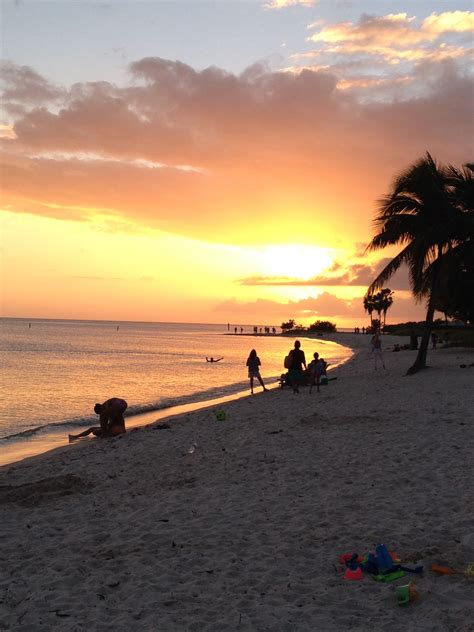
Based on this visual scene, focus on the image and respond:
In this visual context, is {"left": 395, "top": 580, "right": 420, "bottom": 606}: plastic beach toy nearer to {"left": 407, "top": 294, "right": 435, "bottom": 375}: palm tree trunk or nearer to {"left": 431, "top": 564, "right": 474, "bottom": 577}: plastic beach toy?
{"left": 431, "top": 564, "right": 474, "bottom": 577}: plastic beach toy

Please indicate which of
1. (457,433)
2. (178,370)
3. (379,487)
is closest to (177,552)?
(379,487)

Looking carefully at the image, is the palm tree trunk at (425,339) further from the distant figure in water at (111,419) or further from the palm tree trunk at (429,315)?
the distant figure in water at (111,419)

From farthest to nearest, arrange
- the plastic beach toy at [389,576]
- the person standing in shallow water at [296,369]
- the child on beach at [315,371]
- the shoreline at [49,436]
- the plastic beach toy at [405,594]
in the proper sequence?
the child on beach at [315,371], the person standing in shallow water at [296,369], the shoreline at [49,436], the plastic beach toy at [389,576], the plastic beach toy at [405,594]

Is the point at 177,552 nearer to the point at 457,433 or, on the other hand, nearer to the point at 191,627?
the point at 191,627

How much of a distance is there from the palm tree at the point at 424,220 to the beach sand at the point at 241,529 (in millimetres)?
10903

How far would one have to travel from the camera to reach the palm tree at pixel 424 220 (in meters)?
21.9

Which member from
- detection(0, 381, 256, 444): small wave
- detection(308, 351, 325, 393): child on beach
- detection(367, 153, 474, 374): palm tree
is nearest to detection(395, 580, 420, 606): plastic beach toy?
detection(0, 381, 256, 444): small wave

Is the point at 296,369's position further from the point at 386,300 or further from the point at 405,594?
the point at 386,300

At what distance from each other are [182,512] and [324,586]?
2624 millimetres

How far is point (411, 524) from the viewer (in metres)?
6.33

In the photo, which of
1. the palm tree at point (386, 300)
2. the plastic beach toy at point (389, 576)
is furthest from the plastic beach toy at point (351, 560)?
the palm tree at point (386, 300)

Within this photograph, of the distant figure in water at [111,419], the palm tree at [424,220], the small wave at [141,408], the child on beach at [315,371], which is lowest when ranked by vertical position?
the small wave at [141,408]

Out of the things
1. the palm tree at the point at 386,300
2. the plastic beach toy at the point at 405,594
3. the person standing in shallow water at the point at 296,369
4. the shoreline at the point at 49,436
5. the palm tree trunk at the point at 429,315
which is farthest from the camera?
the palm tree at the point at 386,300

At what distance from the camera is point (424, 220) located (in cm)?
2238
